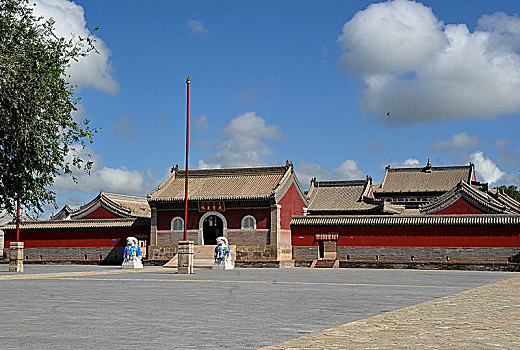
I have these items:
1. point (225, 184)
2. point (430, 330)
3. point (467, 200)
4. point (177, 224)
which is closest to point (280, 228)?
point (225, 184)

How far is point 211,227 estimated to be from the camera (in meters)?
42.9

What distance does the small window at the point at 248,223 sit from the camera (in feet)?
131

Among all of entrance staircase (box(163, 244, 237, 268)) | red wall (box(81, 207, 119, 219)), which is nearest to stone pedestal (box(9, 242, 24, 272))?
entrance staircase (box(163, 244, 237, 268))

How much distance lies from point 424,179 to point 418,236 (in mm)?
24457

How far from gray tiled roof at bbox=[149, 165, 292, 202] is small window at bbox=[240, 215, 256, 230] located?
4.40 ft

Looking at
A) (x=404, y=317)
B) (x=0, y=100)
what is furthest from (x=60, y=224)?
(x=404, y=317)

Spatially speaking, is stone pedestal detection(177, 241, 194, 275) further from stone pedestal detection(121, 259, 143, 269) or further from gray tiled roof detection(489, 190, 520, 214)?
gray tiled roof detection(489, 190, 520, 214)

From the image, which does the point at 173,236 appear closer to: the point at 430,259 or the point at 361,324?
the point at 430,259

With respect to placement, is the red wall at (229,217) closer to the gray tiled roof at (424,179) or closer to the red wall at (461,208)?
the red wall at (461,208)

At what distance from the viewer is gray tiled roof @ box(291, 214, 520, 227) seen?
35.0 metres

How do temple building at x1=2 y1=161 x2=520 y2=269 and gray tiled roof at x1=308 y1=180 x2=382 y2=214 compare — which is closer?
temple building at x1=2 y1=161 x2=520 y2=269

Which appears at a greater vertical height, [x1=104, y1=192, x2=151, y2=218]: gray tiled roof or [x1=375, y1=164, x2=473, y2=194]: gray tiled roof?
[x1=375, y1=164, x2=473, y2=194]: gray tiled roof

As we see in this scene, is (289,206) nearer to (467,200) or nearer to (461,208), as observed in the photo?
(461,208)

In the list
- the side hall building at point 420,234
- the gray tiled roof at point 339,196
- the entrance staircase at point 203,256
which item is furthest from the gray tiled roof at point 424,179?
the entrance staircase at point 203,256
